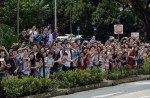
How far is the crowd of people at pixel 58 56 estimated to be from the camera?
17.1 meters

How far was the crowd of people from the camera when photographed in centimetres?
1706

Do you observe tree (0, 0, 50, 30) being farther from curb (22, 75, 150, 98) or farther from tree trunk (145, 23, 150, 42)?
curb (22, 75, 150, 98)

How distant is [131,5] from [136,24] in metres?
18.3

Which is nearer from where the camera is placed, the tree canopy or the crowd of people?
the crowd of people

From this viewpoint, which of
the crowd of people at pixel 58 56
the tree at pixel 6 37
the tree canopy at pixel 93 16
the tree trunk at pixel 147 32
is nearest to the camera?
the crowd of people at pixel 58 56

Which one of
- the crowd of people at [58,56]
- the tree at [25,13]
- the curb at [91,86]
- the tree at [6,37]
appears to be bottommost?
the curb at [91,86]

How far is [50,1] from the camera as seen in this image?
66750 millimetres

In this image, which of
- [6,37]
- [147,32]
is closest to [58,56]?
[6,37]

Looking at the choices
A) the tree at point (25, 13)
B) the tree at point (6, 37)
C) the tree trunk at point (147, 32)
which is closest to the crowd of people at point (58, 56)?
the tree at point (6, 37)

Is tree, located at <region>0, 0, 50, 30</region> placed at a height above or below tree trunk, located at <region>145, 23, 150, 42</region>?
above

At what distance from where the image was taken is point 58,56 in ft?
64.3

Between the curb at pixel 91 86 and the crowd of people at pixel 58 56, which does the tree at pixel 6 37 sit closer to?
the crowd of people at pixel 58 56

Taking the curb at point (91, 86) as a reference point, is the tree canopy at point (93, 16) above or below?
above

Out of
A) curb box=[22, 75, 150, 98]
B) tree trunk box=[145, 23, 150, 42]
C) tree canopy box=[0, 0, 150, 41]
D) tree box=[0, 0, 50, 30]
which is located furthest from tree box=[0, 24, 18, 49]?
tree canopy box=[0, 0, 150, 41]
